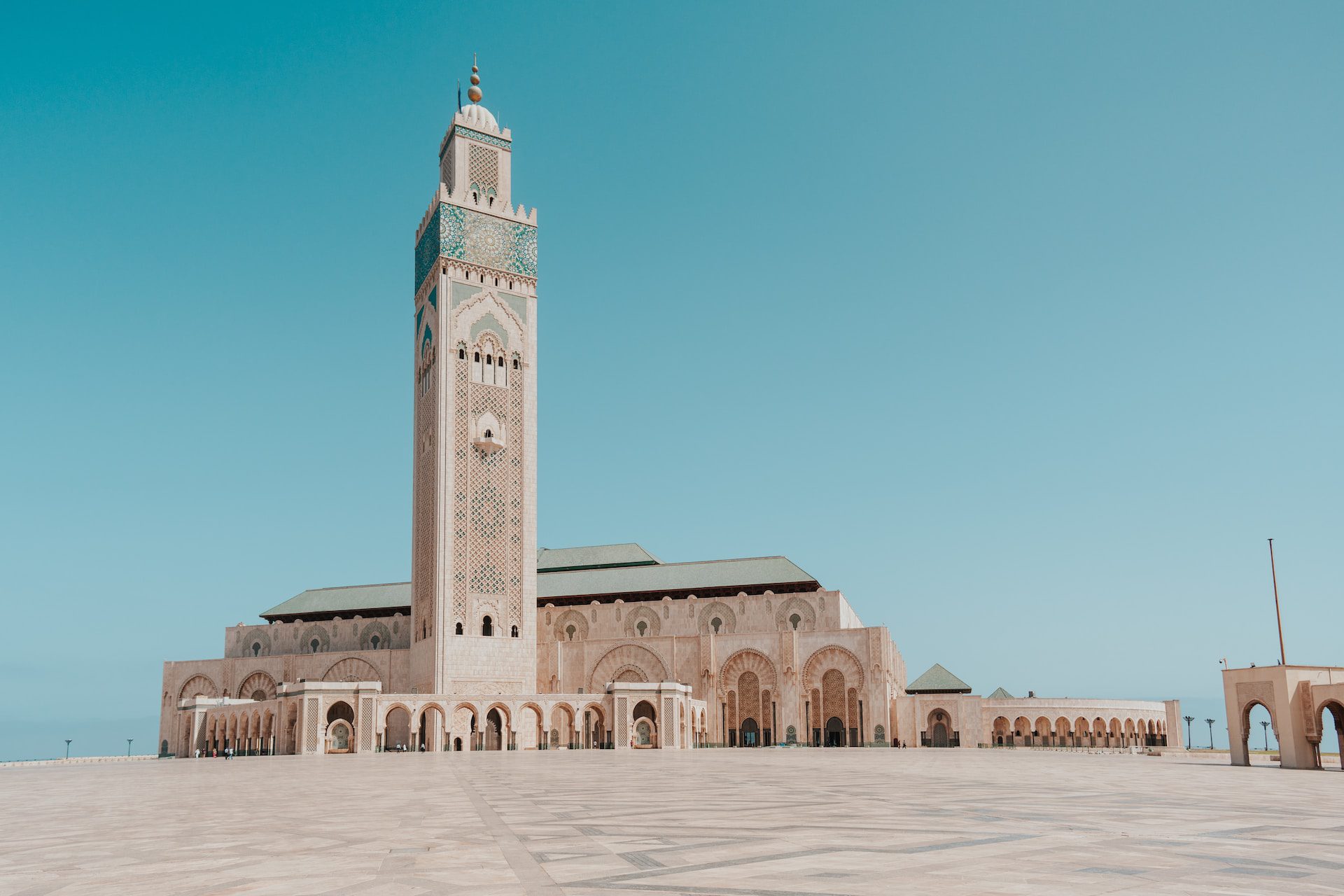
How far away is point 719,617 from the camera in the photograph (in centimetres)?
5253

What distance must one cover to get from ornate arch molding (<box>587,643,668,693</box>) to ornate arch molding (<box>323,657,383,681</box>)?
10383 mm

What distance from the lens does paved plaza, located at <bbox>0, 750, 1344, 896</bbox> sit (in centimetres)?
615

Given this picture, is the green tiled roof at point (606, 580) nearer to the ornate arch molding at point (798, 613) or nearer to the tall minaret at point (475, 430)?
the ornate arch molding at point (798, 613)

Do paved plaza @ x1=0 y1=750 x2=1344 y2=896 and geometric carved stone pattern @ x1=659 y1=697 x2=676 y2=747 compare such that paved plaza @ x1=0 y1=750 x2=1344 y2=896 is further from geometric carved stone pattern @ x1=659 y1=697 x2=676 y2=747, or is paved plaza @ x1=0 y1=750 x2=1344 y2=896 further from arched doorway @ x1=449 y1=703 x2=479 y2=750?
geometric carved stone pattern @ x1=659 y1=697 x2=676 y2=747

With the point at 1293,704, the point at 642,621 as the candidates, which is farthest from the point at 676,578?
the point at 1293,704

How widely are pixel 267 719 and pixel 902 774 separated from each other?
107 ft

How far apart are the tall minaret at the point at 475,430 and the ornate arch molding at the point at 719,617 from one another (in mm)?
8913

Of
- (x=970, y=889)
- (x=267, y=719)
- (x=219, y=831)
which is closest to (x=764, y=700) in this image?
(x=267, y=719)

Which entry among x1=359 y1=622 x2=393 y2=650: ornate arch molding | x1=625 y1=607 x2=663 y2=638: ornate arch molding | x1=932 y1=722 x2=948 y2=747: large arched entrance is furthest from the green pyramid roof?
x1=359 y1=622 x2=393 y2=650: ornate arch molding

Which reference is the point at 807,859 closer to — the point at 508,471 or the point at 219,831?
the point at 219,831

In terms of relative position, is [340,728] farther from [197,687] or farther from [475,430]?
[197,687]

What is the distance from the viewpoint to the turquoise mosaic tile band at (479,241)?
49281 mm

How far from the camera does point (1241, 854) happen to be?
7176 mm

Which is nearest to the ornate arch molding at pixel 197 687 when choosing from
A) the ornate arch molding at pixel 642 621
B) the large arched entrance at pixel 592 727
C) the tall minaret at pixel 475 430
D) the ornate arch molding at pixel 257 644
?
the ornate arch molding at pixel 257 644
